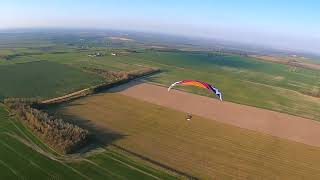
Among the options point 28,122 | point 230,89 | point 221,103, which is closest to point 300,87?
point 230,89

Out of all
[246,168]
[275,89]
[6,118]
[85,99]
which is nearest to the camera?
[246,168]

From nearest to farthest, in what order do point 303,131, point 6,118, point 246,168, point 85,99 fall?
1. point 246,168
2. point 6,118
3. point 303,131
4. point 85,99

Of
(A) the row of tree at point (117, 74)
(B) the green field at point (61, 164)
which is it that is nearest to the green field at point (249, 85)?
(A) the row of tree at point (117, 74)

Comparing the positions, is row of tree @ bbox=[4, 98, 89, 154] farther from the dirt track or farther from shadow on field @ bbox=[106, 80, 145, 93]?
the dirt track

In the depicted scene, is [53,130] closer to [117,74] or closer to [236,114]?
[236,114]

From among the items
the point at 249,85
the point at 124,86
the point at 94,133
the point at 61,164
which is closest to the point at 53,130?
the point at 94,133

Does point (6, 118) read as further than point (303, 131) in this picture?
No

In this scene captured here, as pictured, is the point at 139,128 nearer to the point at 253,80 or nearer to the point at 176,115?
the point at 176,115
